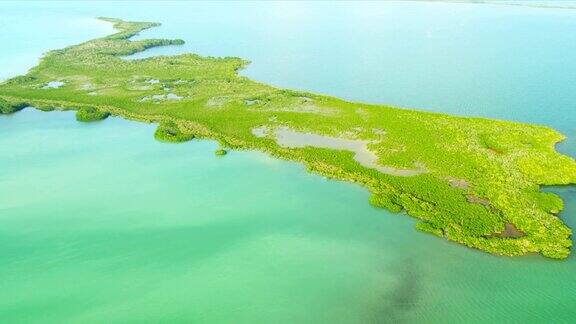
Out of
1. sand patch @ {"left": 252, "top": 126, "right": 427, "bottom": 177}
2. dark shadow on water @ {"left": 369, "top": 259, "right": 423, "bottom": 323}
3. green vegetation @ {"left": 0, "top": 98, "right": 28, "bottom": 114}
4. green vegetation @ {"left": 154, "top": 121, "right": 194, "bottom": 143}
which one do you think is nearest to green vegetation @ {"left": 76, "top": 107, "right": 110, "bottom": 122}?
green vegetation @ {"left": 0, "top": 98, "right": 28, "bottom": 114}

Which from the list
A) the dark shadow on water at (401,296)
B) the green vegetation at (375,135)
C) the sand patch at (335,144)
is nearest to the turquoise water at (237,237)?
the dark shadow on water at (401,296)

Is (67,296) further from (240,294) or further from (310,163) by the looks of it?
(310,163)

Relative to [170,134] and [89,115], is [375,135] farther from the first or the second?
[89,115]

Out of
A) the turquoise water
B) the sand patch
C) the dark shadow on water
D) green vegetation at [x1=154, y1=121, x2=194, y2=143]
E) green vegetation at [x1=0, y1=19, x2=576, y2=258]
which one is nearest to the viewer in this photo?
the dark shadow on water

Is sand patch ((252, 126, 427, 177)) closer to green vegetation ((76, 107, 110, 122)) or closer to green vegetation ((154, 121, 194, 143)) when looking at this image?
green vegetation ((154, 121, 194, 143))

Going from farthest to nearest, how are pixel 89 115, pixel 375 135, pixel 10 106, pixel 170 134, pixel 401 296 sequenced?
1. pixel 10 106
2. pixel 89 115
3. pixel 170 134
4. pixel 375 135
5. pixel 401 296

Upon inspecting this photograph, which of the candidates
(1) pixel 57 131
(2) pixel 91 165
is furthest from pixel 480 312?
(1) pixel 57 131

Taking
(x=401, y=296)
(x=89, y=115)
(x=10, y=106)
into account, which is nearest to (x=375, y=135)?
(x=401, y=296)
